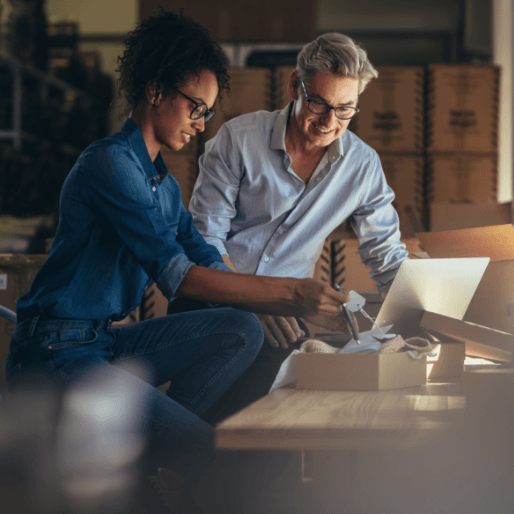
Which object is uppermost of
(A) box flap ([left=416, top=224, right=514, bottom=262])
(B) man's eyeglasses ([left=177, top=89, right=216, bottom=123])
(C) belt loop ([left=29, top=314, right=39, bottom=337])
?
(B) man's eyeglasses ([left=177, top=89, right=216, bottom=123])

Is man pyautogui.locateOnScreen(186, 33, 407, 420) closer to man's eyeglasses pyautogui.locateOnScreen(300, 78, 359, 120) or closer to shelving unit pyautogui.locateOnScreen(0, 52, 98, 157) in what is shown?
man's eyeglasses pyautogui.locateOnScreen(300, 78, 359, 120)

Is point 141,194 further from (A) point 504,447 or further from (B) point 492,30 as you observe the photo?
(B) point 492,30

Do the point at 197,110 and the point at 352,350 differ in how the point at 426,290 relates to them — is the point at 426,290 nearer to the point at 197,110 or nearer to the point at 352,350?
the point at 352,350

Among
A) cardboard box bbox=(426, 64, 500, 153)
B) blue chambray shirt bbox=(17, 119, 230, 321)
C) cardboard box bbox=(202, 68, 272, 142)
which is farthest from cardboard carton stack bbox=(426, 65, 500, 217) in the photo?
blue chambray shirt bbox=(17, 119, 230, 321)

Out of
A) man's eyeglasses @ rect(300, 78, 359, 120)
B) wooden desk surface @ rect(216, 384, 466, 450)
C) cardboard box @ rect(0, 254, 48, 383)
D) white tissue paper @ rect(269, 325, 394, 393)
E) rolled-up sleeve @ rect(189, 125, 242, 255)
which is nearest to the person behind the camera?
wooden desk surface @ rect(216, 384, 466, 450)

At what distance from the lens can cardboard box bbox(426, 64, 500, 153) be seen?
3311mm

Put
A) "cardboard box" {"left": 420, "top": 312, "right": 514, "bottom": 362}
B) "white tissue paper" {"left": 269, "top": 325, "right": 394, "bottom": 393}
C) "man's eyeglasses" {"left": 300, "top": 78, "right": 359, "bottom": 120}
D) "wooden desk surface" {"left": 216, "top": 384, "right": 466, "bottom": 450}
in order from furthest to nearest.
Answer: "man's eyeglasses" {"left": 300, "top": 78, "right": 359, "bottom": 120}
"cardboard box" {"left": 420, "top": 312, "right": 514, "bottom": 362}
"white tissue paper" {"left": 269, "top": 325, "right": 394, "bottom": 393}
"wooden desk surface" {"left": 216, "top": 384, "right": 466, "bottom": 450}

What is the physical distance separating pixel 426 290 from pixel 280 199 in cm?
59

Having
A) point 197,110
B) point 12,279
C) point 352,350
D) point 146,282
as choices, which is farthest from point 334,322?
point 12,279

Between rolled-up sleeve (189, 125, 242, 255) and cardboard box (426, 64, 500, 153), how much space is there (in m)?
1.96

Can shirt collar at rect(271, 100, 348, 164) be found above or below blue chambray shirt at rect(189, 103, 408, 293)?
above

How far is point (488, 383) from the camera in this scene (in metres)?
0.93

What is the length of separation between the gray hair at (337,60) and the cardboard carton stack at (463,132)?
198cm

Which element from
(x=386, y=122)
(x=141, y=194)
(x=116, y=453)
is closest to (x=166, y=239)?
(x=141, y=194)
